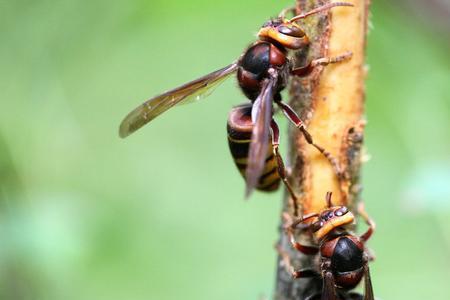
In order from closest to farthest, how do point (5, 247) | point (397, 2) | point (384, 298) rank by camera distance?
point (5, 247) → point (397, 2) → point (384, 298)

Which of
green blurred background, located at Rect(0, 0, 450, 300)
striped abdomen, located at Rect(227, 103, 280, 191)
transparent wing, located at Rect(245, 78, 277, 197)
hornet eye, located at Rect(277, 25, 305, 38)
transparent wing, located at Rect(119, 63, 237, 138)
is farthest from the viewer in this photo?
green blurred background, located at Rect(0, 0, 450, 300)

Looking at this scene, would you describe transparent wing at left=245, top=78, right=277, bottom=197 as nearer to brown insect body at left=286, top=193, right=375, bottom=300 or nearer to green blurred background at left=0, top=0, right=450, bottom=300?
brown insect body at left=286, top=193, right=375, bottom=300

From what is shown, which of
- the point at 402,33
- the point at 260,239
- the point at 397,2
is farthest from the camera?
the point at 260,239

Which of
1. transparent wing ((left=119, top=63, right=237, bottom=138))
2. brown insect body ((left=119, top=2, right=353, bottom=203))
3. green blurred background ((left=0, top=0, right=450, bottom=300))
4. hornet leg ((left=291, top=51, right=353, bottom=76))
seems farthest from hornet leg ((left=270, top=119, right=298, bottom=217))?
green blurred background ((left=0, top=0, right=450, bottom=300))

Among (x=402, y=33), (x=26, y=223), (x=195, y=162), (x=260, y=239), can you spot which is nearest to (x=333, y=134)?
(x=26, y=223)

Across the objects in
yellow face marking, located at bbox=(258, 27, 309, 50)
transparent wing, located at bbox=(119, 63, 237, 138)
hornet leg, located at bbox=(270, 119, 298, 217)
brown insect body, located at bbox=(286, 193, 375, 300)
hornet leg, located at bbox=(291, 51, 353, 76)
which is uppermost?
yellow face marking, located at bbox=(258, 27, 309, 50)

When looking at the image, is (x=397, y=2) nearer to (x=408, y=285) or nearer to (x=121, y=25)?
(x=121, y=25)

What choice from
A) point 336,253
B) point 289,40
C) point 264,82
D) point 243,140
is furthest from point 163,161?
point 336,253
